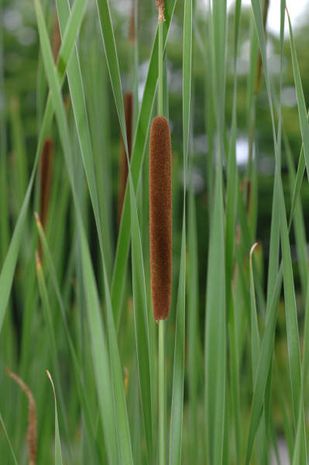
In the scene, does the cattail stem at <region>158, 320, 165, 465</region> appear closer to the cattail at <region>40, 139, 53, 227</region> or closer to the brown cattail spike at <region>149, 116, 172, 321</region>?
the brown cattail spike at <region>149, 116, 172, 321</region>

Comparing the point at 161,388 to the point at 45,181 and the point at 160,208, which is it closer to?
the point at 160,208

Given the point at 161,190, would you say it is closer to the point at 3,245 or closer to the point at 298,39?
the point at 3,245

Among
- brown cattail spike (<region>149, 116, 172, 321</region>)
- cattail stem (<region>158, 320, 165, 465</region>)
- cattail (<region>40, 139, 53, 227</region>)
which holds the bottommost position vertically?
cattail stem (<region>158, 320, 165, 465</region>)

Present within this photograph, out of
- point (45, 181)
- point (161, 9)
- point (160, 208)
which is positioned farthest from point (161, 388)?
point (45, 181)

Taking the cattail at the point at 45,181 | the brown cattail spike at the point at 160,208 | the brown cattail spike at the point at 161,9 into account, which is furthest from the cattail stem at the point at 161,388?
the cattail at the point at 45,181

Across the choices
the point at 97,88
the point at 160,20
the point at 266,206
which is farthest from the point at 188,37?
the point at 266,206

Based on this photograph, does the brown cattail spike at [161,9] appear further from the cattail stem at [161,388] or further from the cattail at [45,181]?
the cattail at [45,181]

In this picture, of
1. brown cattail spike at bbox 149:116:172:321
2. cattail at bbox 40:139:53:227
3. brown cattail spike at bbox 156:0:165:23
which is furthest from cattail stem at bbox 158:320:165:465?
cattail at bbox 40:139:53:227

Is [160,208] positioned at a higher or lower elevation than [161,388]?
higher
